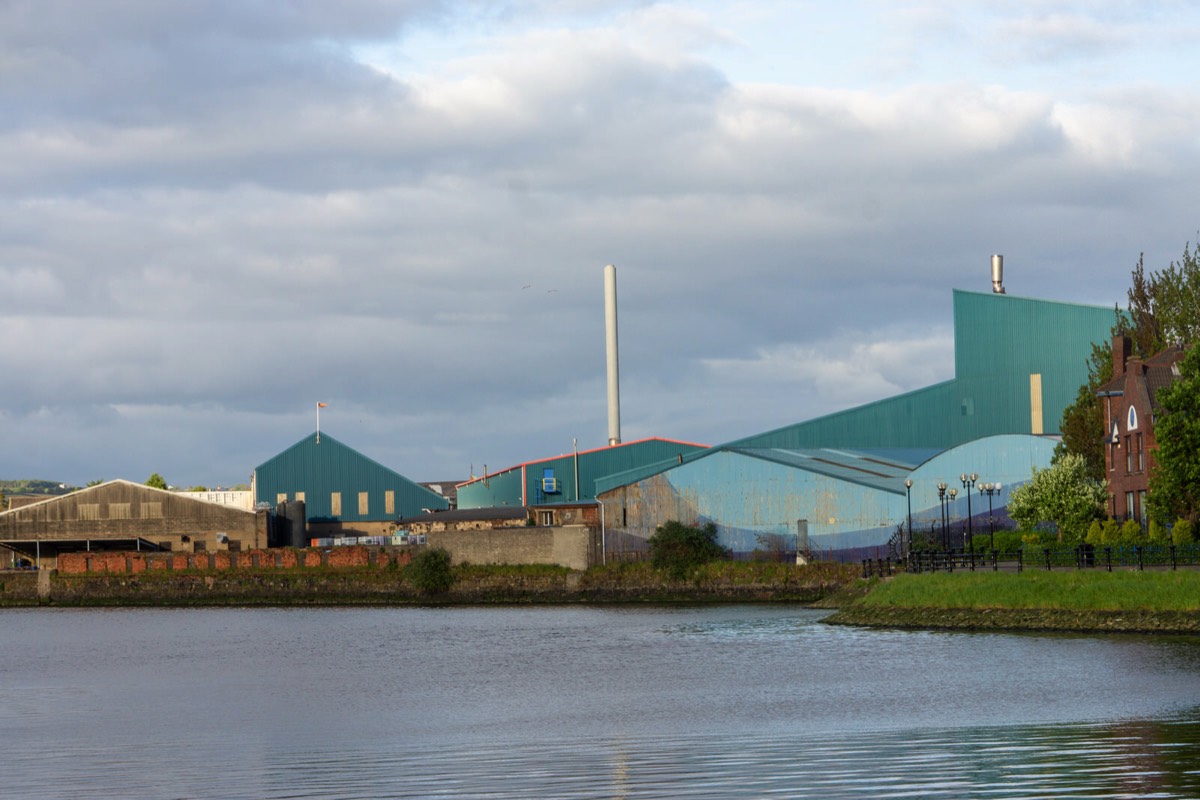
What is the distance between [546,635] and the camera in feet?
209

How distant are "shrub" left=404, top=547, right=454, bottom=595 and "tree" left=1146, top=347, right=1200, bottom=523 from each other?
47572 mm

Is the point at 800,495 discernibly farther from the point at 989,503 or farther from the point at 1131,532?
the point at 1131,532

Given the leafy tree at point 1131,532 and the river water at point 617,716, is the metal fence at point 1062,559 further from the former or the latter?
the river water at point 617,716

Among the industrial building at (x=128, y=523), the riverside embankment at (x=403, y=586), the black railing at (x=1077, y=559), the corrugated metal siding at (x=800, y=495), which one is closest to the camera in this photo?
the black railing at (x=1077, y=559)

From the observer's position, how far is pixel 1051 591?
52.1m

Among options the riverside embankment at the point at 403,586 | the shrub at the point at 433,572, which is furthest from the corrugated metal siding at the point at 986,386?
the shrub at the point at 433,572

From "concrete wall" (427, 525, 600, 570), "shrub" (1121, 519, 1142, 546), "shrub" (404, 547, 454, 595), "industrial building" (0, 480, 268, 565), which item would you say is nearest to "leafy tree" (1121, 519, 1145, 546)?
"shrub" (1121, 519, 1142, 546)

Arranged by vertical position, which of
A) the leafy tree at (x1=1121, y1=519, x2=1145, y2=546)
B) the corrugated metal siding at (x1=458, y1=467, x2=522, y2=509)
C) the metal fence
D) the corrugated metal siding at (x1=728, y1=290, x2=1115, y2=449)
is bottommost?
the metal fence

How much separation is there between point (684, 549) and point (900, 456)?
18073mm

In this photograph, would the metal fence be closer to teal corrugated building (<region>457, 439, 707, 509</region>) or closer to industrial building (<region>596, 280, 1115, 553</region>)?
industrial building (<region>596, 280, 1115, 553</region>)

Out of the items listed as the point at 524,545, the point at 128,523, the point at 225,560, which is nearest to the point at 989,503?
the point at 524,545

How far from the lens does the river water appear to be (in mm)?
23344

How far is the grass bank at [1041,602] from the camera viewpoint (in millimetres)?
48062

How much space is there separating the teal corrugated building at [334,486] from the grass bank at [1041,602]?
6703 centimetres
